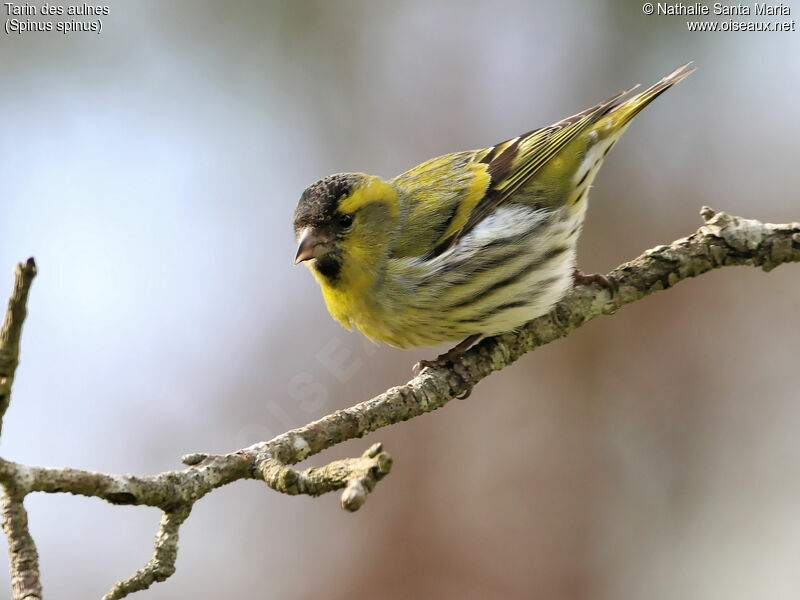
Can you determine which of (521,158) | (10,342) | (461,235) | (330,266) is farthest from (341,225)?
(10,342)

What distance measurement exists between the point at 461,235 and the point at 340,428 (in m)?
1.67

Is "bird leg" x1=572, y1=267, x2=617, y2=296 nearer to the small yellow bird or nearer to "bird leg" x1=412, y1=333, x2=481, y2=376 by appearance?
the small yellow bird

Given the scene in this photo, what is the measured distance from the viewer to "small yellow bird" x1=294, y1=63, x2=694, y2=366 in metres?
3.65

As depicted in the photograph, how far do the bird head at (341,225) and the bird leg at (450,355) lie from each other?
21.2 inches

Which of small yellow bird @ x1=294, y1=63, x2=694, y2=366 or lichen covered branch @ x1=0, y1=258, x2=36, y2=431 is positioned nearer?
lichen covered branch @ x1=0, y1=258, x2=36, y2=431

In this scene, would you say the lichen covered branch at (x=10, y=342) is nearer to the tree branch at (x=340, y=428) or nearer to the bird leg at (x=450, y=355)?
the tree branch at (x=340, y=428)

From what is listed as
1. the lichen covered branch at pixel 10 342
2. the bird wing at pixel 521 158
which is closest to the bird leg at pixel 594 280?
the bird wing at pixel 521 158

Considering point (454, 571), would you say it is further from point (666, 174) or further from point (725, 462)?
point (666, 174)

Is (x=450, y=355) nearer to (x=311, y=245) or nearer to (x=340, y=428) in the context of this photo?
(x=311, y=245)

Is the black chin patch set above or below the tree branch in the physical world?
above

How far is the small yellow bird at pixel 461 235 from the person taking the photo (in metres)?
3.65

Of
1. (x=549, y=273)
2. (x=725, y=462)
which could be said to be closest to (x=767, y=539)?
(x=725, y=462)

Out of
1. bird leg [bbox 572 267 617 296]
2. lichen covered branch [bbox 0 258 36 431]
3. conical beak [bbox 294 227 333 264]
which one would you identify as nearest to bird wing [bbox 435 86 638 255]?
bird leg [bbox 572 267 617 296]

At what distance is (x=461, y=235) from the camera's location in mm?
3924
